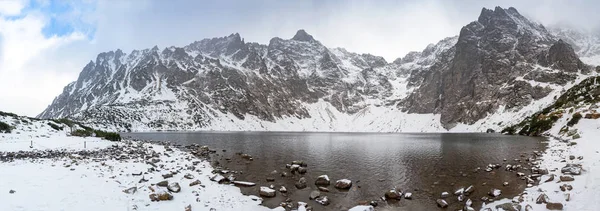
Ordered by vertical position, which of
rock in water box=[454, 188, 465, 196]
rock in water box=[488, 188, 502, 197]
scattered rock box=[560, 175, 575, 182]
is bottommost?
rock in water box=[454, 188, 465, 196]

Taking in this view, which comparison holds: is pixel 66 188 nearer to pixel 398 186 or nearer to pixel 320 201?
pixel 320 201

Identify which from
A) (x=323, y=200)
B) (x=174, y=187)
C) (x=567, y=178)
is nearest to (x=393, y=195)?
(x=323, y=200)

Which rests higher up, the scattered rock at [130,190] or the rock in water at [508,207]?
the scattered rock at [130,190]

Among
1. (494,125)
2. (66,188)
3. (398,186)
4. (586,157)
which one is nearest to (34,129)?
(66,188)

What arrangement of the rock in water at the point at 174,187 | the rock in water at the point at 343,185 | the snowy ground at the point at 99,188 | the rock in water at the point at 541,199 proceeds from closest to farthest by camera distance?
the snowy ground at the point at 99,188, the rock in water at the point at 541,199, the rock in water at the point at 174,187, the rock in water at the point at 343,185

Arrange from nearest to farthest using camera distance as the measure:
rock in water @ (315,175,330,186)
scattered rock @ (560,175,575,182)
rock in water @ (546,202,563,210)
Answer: rock in water @ (546,202,563,210), scattered rock @ (560,175,575,182), rock in water @ (315,175,330,186)

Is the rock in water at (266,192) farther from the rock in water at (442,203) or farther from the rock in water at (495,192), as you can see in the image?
the rock in water at (495,192)

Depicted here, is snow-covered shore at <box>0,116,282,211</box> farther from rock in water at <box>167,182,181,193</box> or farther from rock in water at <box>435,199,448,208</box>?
rock in water at <box>435,199,448,208</box>

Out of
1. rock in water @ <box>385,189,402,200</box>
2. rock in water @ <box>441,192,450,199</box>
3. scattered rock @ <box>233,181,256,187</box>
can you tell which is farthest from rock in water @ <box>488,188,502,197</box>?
scattered rock @ <box>233,181,256,187</box>

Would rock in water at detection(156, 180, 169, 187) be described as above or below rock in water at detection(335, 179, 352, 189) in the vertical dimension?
above

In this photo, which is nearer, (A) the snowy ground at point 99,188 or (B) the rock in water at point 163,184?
(A) the snowy ground at point 99,188

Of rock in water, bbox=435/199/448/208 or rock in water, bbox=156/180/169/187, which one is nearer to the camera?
rock in water, bbox=435/199/448/208

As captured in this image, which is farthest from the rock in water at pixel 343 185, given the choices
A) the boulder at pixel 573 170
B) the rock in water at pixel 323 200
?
the boulder at pixel 573 170

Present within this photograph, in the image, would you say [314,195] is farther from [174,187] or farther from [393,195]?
[174,187]
